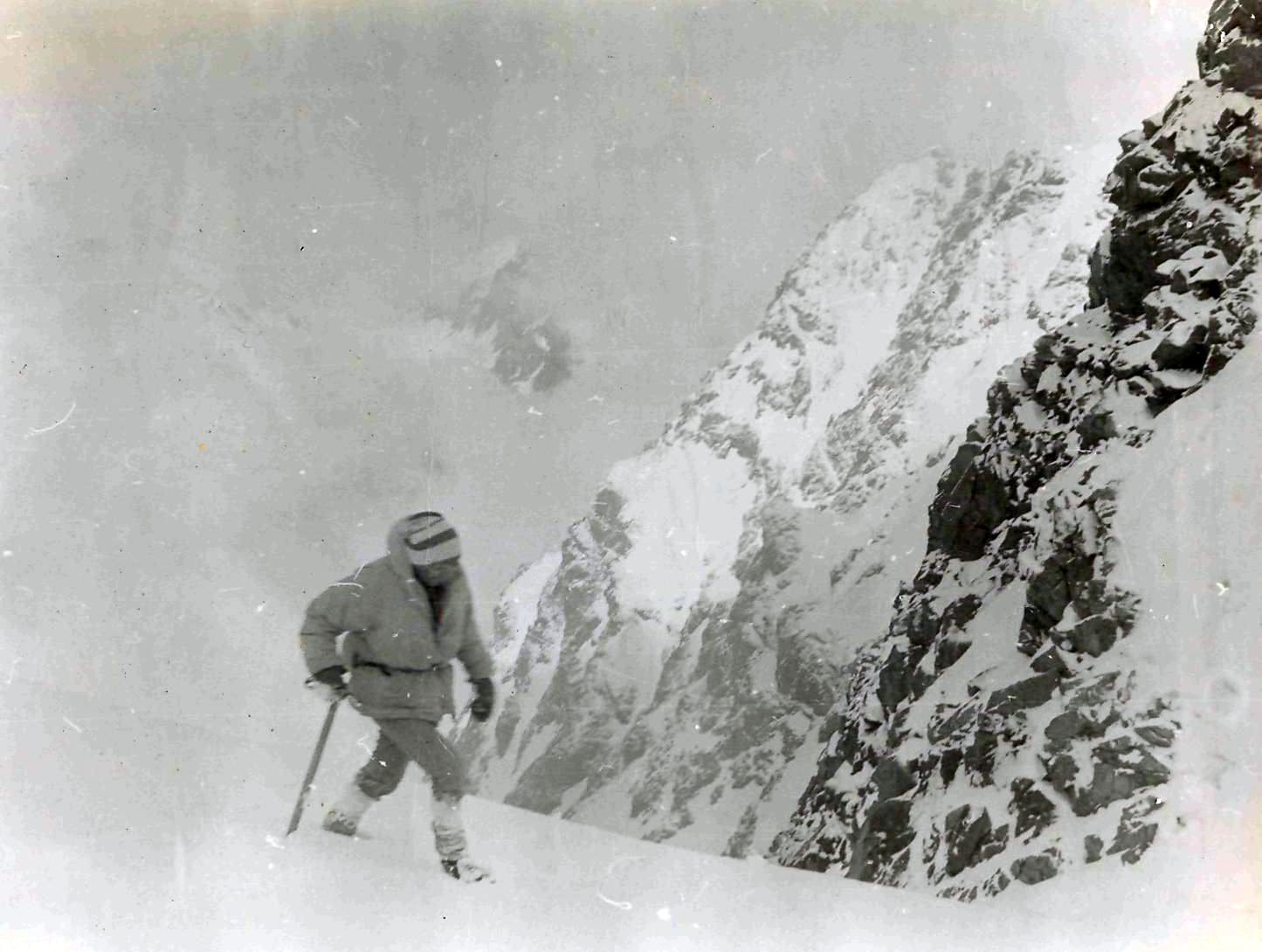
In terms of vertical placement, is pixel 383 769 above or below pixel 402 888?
above

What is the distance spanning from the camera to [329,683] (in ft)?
7.49

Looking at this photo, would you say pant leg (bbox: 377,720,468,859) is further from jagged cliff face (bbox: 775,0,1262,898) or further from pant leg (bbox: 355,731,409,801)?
jagged cliff face (bbox: 775,0,1262,898)

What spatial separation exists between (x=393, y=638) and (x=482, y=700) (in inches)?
11.9

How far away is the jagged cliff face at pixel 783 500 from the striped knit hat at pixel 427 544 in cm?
56

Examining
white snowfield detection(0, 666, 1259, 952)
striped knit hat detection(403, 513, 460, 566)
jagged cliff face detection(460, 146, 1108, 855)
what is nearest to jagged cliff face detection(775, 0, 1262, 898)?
white snowfield detection(0, 666, 1259, 952)

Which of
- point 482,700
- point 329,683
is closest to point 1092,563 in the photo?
point 482,700

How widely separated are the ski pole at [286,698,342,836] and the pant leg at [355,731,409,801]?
0.19m

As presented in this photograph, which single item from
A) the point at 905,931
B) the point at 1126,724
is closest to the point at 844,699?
the point at 1126,724

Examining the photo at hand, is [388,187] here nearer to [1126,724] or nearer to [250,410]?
[250,410]

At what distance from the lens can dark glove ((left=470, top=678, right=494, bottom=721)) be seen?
235cm

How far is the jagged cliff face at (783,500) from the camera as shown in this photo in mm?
4938

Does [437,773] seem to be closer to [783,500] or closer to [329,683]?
[329,683]

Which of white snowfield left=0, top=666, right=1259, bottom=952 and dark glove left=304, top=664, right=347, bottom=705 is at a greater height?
dark glove left=304, top=664, right=347, bottom=705

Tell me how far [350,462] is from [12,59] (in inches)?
74.0
